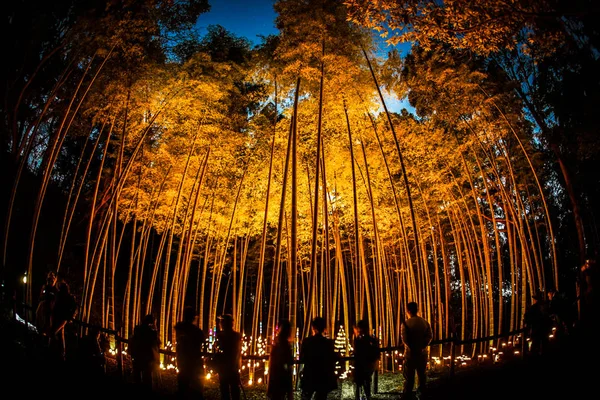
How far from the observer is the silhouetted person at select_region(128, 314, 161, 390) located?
140 inches

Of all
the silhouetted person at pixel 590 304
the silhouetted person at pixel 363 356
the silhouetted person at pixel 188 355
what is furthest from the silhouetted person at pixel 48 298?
the silhouetted person at pixel 590 304

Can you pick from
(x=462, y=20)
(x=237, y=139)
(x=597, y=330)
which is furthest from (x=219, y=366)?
(x=237, y=139)

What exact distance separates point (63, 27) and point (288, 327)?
16.6 feet

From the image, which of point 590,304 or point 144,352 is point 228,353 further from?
point 590,304

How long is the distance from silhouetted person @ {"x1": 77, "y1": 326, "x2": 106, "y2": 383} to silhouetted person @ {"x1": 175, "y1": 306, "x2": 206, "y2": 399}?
3.36ft

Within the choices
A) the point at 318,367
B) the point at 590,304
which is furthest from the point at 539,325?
the point at 318,367

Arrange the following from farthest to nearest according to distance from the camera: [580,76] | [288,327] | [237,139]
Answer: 1. [237,139]
2. [580,76]
3. [288,327]

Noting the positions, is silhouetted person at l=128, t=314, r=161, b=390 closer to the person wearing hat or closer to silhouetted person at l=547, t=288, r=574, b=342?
the person wearing hat

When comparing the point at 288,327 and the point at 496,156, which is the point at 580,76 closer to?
the point at 496,156

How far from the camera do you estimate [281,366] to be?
3037 mm

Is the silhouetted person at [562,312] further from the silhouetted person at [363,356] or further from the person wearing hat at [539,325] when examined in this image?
the silhouetted person at [363,356]

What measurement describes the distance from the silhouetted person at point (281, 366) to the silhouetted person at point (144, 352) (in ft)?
4.03

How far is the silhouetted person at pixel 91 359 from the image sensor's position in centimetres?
370

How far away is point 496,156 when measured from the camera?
7.89m
